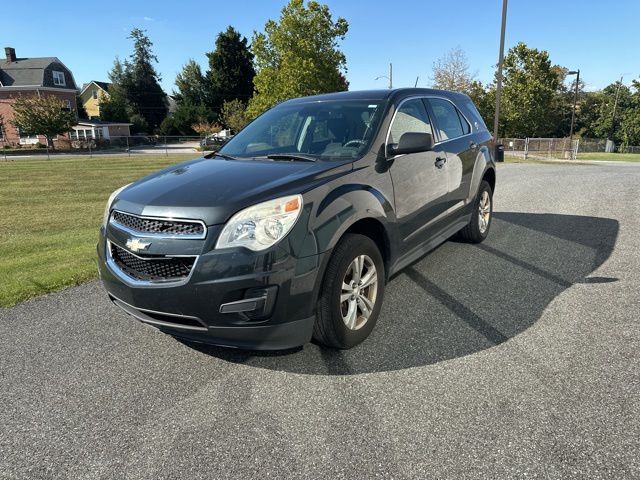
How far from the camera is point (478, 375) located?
2.90 m

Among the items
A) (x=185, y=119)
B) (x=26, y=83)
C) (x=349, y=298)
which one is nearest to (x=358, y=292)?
(x=349, y=298)

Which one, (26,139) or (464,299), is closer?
(464,299)

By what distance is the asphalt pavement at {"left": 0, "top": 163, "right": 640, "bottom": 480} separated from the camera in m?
2.22

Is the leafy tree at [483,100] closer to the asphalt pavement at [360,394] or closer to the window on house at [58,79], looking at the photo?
the asphalt pavement at [360,394]

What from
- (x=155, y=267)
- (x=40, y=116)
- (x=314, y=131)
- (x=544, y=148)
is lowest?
(x=155, y=267)

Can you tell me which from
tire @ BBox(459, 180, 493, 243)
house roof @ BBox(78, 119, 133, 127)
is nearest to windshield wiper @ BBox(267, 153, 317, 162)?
tire @ BBox(459, 180, 493, 243)

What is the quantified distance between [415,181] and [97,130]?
215ft

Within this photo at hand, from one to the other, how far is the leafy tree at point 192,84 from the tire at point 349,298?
227 ft

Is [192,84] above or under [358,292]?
above

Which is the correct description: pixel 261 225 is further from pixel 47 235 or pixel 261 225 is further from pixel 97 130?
pixel 97 130

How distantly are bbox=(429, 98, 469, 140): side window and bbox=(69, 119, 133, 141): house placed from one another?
6147 cm

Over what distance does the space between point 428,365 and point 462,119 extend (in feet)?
11.1

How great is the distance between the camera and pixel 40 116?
44281mm

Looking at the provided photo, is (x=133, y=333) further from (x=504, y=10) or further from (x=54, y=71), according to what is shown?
(x=54, y=71)
